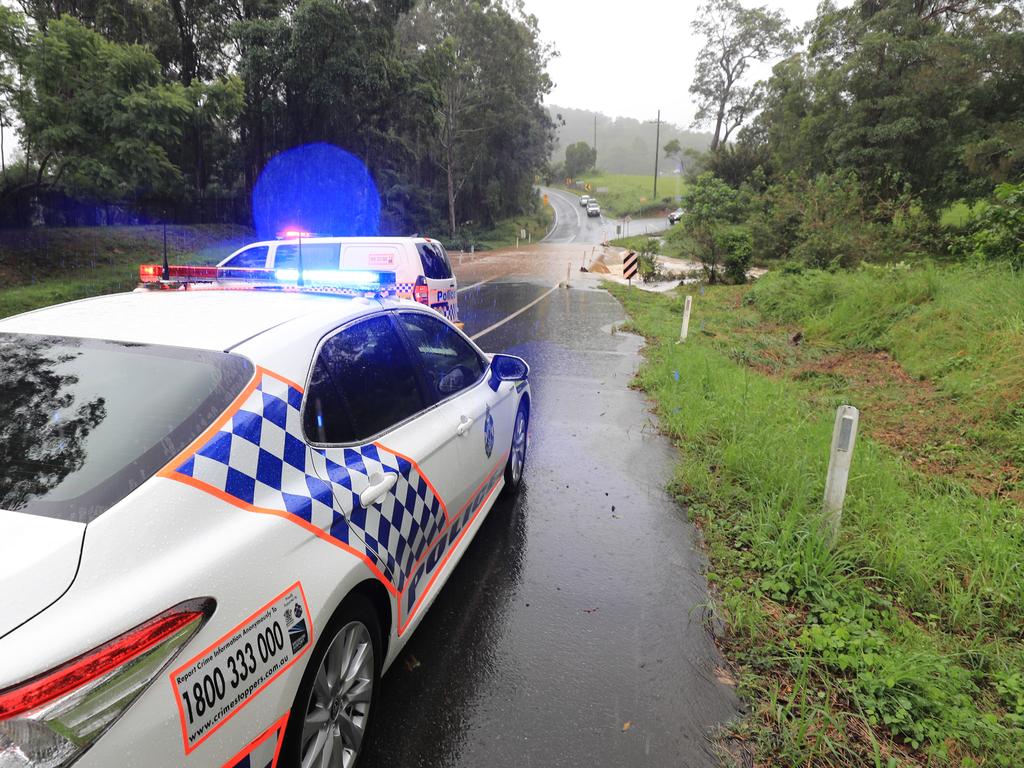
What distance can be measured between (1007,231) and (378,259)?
420 inches

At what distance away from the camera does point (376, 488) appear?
2.20 metres

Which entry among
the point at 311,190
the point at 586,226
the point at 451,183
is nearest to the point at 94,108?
the point at 311,190

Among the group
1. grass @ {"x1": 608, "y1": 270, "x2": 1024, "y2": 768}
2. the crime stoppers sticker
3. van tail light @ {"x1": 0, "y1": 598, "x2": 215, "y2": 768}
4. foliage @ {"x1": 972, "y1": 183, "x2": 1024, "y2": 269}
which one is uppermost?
foliage @ {"x1": 972, "y1": 183, "x2": 1024, "y2": 269}

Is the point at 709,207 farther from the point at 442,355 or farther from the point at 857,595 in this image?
the point at 442,355

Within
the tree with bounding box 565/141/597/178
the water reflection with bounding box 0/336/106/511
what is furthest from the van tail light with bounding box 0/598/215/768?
the tree with bounding box 565/141/597/178

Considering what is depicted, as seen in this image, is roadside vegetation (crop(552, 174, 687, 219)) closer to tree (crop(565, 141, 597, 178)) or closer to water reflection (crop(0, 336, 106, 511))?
tree (crop(565, 141, 597, 178))

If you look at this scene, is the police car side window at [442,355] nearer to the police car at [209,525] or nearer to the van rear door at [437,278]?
the police car at [209,525]

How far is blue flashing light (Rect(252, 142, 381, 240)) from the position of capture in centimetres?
3108

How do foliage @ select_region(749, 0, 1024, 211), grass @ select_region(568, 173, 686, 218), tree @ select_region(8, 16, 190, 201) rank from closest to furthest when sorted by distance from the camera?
tree @ select_region(8, 16, 190, 201) → foliage @ select_region(749, 0, 1024, 211) → grass @ select_region(568, 173, 686, 218)

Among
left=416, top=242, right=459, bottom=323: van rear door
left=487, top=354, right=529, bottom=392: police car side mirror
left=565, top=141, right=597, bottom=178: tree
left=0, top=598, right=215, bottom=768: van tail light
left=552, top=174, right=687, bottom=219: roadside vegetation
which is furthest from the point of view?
left=565, top=141, right=597, bottom=178: tree

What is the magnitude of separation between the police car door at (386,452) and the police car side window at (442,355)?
15 cm

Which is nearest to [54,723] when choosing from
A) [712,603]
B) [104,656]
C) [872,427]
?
[104,656]

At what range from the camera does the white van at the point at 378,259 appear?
891cm

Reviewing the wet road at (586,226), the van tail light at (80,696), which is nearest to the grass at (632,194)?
the wet road at (586,226)
